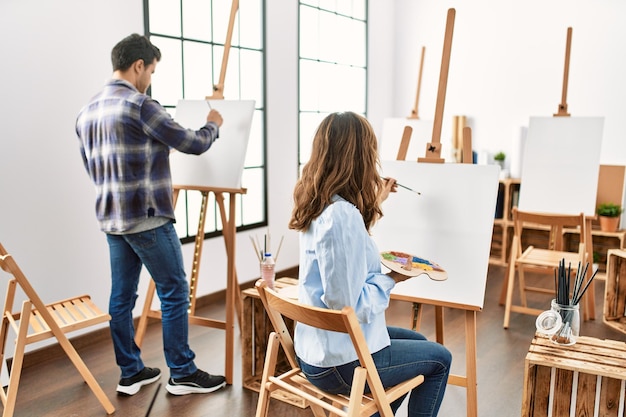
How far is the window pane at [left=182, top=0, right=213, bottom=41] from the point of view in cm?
388

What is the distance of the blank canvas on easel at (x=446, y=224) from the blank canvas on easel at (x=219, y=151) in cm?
82

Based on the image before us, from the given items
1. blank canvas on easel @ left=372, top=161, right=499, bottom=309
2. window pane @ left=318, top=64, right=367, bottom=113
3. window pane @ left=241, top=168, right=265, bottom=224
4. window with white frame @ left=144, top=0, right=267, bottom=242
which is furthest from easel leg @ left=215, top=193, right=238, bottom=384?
window pane @ left=318, top=64, right=367, bottom=113

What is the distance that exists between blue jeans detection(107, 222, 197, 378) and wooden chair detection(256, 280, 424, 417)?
0.88m

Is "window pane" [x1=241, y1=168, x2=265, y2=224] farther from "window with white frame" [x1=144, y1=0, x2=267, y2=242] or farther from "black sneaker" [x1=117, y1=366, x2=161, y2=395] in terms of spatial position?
"black sneaker" [x1=117, y1=366, x2=161, y2=395]

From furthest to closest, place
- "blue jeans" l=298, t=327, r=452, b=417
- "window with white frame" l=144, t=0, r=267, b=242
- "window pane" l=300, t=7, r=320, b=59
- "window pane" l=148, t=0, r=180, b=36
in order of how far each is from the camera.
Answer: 1. "window pane" l=300, t=7, r=320, b=59
2. "window with white frame" l=144, t=0, r=267, b=242
3. "window pane" l=148, t=0, r=180, b=36
4. "blue jeans" l=298, t=327, r=452, b=417

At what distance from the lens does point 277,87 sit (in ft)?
15.0

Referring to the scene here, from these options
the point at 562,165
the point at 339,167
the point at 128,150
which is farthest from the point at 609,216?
the point at 128,150

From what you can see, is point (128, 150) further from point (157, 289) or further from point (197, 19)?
point (197, 19)

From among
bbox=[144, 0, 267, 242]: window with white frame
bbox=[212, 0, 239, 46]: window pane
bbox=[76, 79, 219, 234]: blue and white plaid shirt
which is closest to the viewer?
bbox=[76, 79, 219, 234]: blue and white plaid shirt

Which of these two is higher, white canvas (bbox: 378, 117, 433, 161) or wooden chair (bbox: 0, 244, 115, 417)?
white canvas (bbox: 378, 117, 433, 161)

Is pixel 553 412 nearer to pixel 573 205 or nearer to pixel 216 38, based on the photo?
pixel 573 205

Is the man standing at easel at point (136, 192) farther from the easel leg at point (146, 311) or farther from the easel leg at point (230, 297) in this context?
the easel leg at point (146, 311)

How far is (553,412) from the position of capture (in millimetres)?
1938

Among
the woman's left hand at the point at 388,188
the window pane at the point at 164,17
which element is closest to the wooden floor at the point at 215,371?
the woman's left hand at the point at 388,188
